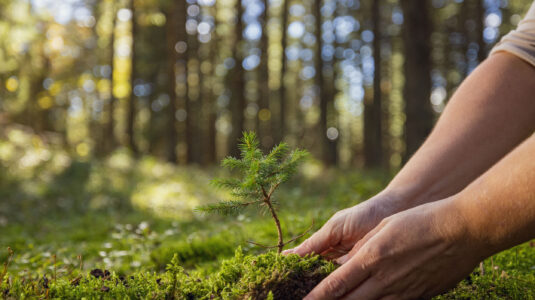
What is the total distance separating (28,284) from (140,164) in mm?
12770

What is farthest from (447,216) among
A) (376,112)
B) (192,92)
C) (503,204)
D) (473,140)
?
(192,92)

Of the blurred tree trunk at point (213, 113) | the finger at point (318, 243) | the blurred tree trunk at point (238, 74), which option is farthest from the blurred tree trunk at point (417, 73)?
the blurred tree trunk at point (213, 113)

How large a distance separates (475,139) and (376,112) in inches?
709

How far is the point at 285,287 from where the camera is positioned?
1.84 m

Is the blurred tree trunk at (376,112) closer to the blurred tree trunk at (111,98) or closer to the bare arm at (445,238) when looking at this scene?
the blurred tree trunk at (111,98)

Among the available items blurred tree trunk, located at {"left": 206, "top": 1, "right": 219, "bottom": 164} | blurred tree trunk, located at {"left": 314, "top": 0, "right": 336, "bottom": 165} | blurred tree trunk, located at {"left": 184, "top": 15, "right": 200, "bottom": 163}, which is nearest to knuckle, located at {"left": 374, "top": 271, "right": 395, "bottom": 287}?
blurred tree trunk, located at {"left": 314, "top": 0, "right": 336, "bottom": 165}

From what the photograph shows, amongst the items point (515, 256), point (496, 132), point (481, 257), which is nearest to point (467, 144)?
point (496, 132)

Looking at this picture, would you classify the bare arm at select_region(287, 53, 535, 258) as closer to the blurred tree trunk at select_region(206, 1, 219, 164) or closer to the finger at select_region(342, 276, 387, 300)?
the finger at select_region(342, 276, 387, 300)

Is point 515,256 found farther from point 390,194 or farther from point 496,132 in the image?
point 390,194

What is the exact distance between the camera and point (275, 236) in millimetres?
3779

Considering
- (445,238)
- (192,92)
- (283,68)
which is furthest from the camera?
(192,92)

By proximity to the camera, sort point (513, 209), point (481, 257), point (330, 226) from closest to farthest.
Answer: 1. point (513, 209)
2. point (481, 257)
3. point (330, 226)

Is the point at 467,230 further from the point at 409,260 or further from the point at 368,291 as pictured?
the point at 368,291

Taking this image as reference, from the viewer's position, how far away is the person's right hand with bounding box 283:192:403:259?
2091mm
